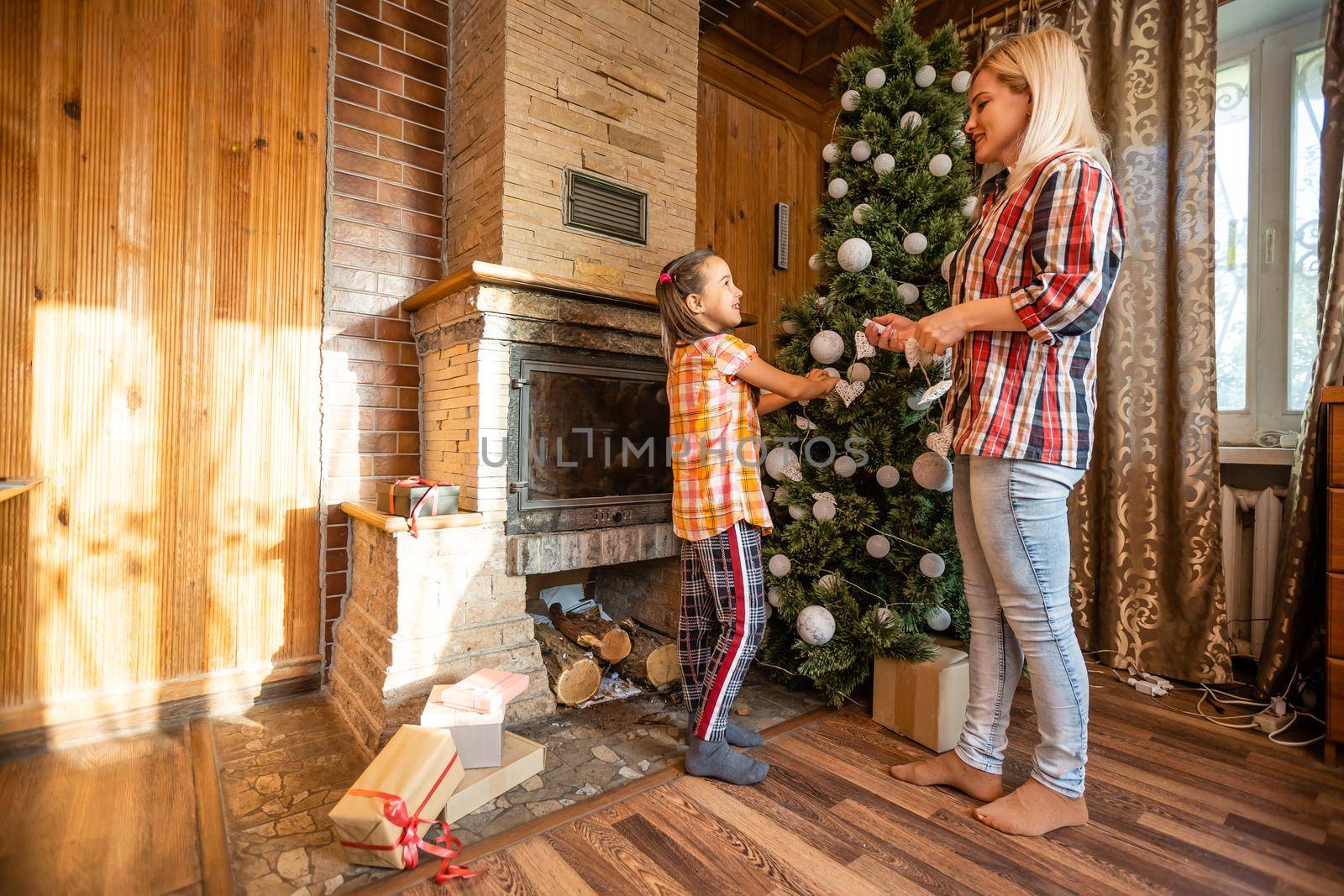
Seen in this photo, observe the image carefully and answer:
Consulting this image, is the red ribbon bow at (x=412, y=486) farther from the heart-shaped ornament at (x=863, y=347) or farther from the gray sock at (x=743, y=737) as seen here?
the heart-shaped ornament at (x=863, y=347)

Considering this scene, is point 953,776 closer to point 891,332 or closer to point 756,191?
point 891,332

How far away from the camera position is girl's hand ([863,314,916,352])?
1404 mm

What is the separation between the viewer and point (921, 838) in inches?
51.9

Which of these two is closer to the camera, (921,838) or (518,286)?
(921,838)

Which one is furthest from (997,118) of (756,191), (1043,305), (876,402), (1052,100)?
(756,191)

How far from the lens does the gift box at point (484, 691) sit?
1528 mm

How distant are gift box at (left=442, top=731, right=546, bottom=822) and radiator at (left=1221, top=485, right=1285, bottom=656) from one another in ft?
7.68

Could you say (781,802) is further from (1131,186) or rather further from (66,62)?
(66,62)

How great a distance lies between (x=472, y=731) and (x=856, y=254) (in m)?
1.62

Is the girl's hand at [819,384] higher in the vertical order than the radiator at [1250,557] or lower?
higher

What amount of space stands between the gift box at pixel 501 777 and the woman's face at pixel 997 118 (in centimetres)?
170

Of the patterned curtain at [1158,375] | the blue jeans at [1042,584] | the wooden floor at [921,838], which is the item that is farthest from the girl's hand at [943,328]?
the patterned curtain at [1158,375]

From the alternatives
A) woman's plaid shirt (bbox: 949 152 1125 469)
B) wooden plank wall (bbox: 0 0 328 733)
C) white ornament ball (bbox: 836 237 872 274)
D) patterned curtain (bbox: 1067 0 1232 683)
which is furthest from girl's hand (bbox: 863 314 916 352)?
wooden plank wall (bbox: 0 0 328 733)

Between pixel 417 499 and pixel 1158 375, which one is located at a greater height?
pixel 1158 375
